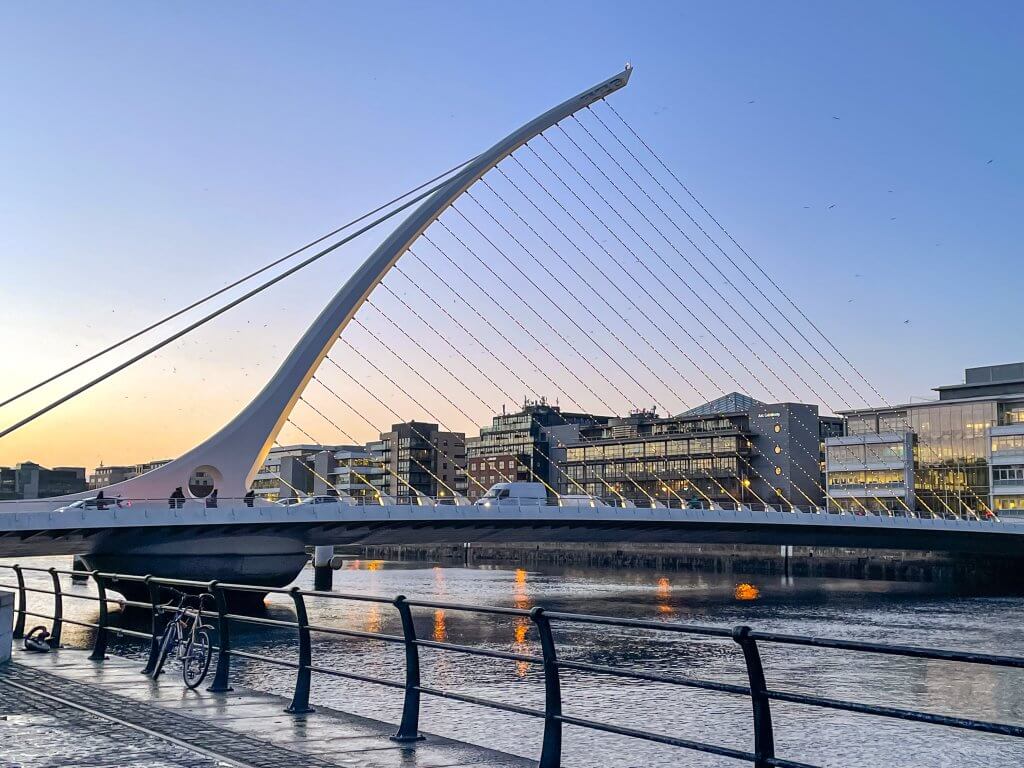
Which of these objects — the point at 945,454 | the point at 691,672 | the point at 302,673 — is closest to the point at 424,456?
the point at 945,454

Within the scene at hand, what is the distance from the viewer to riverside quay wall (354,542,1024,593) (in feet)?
264

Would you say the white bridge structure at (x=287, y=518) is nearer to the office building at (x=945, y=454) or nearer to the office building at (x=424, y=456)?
the office building at (x=945, y=454)

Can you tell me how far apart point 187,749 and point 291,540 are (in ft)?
147

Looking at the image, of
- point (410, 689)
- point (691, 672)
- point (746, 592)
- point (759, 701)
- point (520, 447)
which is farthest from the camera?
point (520, 447)

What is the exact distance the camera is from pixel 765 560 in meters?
93.2

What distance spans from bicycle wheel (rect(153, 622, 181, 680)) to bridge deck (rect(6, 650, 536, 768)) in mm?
293

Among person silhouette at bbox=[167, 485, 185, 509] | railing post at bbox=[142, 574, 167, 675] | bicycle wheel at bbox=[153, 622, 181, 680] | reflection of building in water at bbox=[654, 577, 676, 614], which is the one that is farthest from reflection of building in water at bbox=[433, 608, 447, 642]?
bicycle wheel at bbox=[153, 622, 181, 680]

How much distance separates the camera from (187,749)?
343 inches

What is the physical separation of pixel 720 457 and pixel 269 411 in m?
91.6

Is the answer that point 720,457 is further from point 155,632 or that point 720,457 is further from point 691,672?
point 155,632

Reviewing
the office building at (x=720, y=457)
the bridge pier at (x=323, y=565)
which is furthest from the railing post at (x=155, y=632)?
the office building at (x=720, y=457)

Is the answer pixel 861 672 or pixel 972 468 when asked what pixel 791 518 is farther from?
pixel 972 468

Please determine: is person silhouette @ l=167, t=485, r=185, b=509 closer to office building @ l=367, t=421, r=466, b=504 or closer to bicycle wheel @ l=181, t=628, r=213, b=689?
bicycle wheel @ l=181, t=628, r=213, b=689

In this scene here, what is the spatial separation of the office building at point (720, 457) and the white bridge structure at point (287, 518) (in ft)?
222
